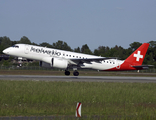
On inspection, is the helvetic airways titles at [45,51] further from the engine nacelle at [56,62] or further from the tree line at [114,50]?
the tree line at [114,50]

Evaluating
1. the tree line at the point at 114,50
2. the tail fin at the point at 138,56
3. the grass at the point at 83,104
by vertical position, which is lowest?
the grass at the point at 83,104

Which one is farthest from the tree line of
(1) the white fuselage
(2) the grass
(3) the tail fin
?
(2) the grass

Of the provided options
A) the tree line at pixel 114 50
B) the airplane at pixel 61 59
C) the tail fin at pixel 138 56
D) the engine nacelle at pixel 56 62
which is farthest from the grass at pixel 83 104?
the tree line at pixel 114 50

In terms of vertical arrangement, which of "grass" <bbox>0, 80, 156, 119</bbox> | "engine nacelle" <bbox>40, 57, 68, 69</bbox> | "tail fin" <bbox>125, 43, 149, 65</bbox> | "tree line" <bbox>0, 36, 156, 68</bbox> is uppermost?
"tree line" <bbox>0, 36, 156, 68</bbox>

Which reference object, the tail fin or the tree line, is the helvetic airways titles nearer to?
the tail fin

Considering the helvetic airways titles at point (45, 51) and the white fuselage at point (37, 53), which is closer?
the white fuselage at point (37, 53)

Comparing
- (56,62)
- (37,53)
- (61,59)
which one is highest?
(37,53)

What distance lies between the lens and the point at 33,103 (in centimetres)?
1440

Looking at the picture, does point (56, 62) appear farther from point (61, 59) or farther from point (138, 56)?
point (138, 56)

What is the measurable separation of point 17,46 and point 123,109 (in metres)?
29.8

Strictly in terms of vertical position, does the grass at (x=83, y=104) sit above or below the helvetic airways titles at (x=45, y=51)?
below

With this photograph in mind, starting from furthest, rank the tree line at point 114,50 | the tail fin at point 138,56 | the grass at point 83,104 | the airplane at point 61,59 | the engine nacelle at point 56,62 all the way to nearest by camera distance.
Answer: the tree line at point 114,50, the tail fin at point 138,56, the airplane at point 61,59, the engine nacelle at point 56,62, the grass at point 83,104

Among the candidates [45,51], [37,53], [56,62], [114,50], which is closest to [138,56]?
[56,62]

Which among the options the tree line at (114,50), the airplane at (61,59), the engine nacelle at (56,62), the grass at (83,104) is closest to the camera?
the grass at (83,104)
